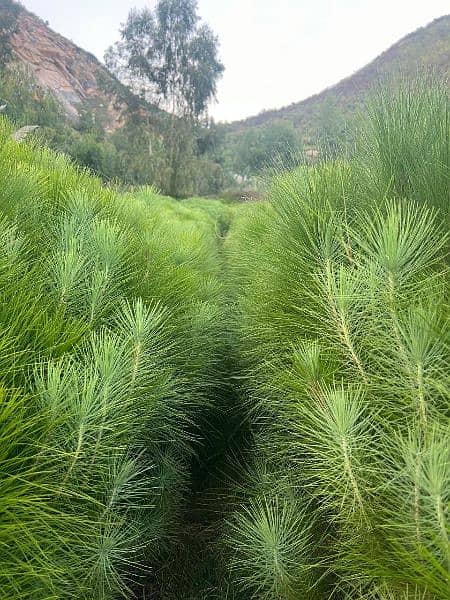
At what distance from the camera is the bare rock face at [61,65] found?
3110cm

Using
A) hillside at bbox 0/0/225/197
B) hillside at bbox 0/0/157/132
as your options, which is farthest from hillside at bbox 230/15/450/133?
hillside at bbox 0/0/157/132

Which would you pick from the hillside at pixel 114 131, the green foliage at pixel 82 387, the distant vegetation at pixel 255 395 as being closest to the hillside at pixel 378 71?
the distant vegetation at pixel 255 395

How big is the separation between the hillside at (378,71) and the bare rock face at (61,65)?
527 inches

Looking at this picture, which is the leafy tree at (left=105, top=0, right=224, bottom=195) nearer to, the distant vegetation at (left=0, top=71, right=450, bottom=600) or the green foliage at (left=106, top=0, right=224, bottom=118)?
the green foliage at (left=106, top=0, right=224, bottom=118)

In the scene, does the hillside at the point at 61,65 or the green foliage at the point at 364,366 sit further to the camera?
the hillside at the point at 61,65

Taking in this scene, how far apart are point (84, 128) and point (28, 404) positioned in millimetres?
23564

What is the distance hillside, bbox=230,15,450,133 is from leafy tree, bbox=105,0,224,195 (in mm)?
4986

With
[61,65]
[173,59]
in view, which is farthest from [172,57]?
[61,65]

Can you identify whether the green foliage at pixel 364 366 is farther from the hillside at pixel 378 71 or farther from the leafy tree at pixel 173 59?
the leafy tree at pixel 173 59

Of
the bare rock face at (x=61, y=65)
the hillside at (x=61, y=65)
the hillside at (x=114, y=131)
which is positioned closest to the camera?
the hillside at (x=114, y=131)

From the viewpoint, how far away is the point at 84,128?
71.4ft

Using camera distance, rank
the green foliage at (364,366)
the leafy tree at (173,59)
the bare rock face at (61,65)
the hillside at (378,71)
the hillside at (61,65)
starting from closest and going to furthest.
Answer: the green foliage at (364,366)
the hillside at (378,71)
the leafy tree at (173,59)
the hillside at (61,65)
the bare rock face at (61,65)

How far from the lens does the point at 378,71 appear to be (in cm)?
167

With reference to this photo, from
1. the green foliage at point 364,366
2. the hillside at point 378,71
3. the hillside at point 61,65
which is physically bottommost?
the green foliage at point 364,366
